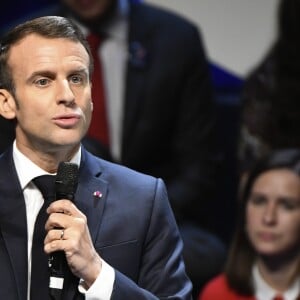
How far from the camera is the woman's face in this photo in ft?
8.82

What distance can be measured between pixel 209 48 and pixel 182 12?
0.16 m

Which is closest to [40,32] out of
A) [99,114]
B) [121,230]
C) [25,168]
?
[25,168]

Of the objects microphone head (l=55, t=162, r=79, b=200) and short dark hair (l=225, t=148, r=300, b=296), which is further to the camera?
short dark hair (l=225, t=148, r=300, b=296)

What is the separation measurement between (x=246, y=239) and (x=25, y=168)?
1.26 metres

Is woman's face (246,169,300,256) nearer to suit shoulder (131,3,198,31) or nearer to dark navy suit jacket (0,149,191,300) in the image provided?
suit shoulder (131,3,198,31)

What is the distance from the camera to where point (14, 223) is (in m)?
1.57

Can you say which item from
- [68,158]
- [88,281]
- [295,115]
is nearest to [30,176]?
[68,158]

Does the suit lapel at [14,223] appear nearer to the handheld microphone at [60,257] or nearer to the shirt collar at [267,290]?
the handheld microphone at [60,257]

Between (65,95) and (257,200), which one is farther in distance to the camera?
(257,200)

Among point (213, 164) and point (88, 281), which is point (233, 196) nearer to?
point (213, 164)

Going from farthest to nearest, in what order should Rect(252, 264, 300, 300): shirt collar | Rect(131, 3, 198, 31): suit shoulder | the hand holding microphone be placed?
Rect(131, 3, 198, 31): suit shoulder < Rect(252, 264, 300, 300): shirt collar < the hand holding microphone

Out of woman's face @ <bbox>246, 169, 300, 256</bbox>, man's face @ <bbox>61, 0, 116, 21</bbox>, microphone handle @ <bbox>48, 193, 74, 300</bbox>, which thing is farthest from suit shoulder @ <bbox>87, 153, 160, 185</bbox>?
man's face @ <bbox>61, 0, 116, 21</bbox>

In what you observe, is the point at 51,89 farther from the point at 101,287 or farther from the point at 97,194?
the point at 101,287

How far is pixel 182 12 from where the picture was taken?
352 centimetres
